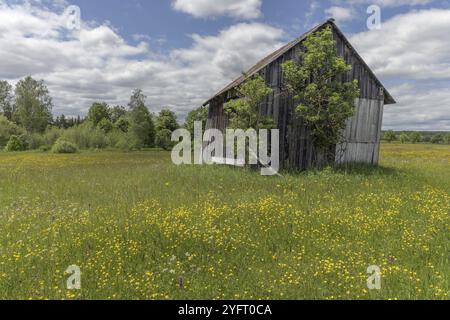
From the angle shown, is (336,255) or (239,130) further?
(239,130)

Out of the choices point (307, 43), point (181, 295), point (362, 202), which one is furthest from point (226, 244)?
point (307, 43)

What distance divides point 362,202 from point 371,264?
4.60 meters

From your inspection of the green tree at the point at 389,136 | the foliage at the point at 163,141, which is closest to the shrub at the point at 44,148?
the foliage at the point at 163,141

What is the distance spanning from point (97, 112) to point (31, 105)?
22.3m

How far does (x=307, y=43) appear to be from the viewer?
53.1 feet

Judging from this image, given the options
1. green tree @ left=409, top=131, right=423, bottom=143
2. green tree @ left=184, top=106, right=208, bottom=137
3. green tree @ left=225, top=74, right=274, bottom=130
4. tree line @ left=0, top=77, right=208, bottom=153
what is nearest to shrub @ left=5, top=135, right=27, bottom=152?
tree line @ left=0, top=77, right=208, bottom=153

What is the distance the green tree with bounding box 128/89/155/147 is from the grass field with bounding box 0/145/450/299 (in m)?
42.6

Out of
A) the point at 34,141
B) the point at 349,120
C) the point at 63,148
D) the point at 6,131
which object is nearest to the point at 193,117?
the point at 63,148

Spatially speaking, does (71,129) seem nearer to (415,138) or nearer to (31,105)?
(31,105)

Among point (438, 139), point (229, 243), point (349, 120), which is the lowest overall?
point (438, 139)

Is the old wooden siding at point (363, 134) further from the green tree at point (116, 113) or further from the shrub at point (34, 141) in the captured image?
the green tree at point (116, 113)

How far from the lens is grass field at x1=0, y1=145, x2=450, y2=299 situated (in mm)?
4711

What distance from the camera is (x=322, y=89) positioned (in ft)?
51.8
